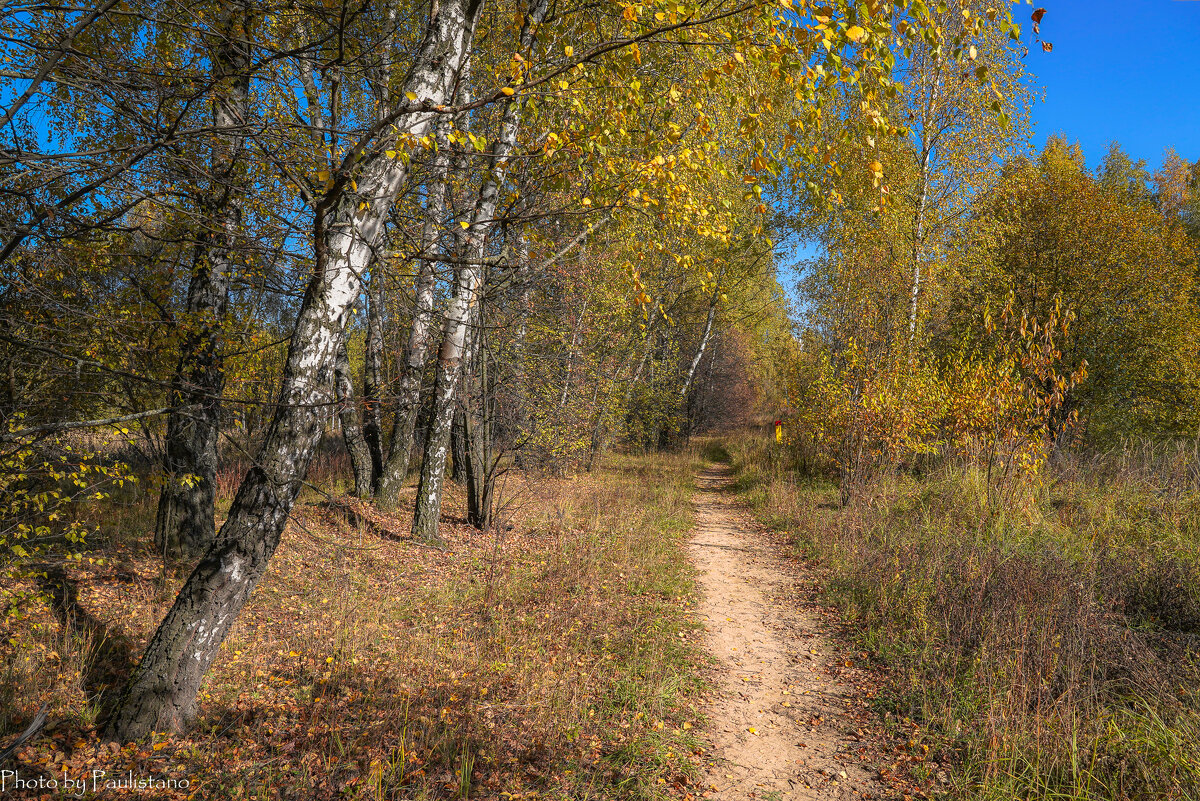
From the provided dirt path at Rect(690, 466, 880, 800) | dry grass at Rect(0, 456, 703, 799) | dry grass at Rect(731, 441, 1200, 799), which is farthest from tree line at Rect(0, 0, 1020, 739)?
dry grass at Rect(731, 441, 1200, 799)

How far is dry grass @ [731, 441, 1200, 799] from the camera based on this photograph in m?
3.39

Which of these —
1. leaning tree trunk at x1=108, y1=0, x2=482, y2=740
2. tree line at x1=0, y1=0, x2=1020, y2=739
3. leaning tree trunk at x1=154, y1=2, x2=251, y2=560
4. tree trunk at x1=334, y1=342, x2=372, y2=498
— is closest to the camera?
tree line at x1=0, y1=0, x2=1020, y2=739

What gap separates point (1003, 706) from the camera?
390 cm

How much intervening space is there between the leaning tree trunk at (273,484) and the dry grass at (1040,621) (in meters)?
4.76

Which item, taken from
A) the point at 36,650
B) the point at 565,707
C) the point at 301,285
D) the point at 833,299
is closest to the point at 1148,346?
the point at 833,299

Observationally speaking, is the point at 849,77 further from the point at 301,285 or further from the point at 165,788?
the point at 165,788

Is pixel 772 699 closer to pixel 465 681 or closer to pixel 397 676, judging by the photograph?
pixel 465 681

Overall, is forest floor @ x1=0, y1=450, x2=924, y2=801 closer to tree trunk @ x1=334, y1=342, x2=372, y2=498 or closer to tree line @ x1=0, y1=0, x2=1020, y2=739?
tree line @ x1=0, y1=0, x2=1020, y2=739

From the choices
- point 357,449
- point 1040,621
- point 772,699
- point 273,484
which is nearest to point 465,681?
point 273,484

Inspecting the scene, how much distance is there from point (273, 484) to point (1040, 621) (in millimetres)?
6398

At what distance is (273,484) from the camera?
324cm

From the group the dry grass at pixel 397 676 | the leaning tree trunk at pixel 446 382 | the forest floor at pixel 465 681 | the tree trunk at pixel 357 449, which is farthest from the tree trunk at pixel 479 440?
the tree trunk at pixel 357 449

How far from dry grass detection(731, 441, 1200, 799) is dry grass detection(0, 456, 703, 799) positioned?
6.42 feet

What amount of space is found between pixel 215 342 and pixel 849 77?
21.7 feet
